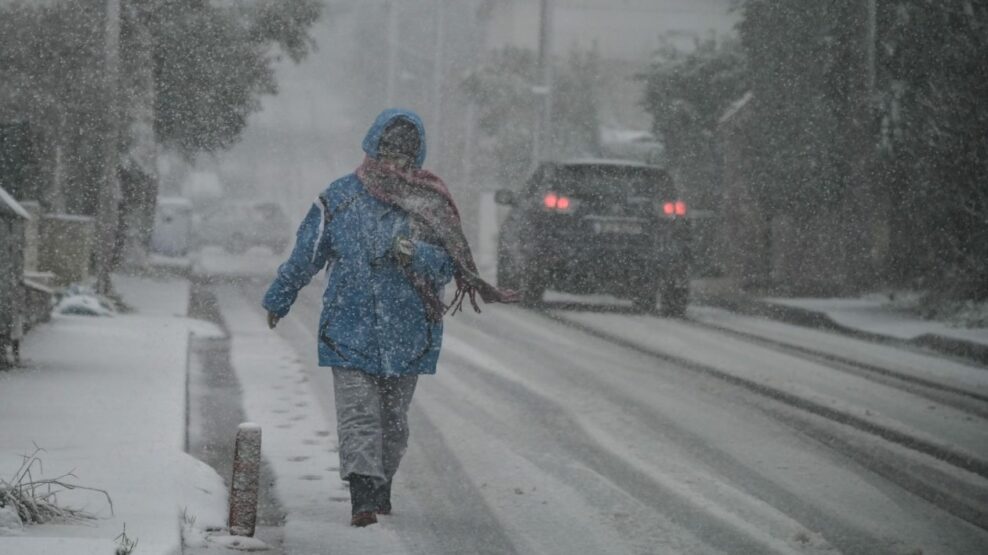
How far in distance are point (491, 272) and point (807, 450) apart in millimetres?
20118

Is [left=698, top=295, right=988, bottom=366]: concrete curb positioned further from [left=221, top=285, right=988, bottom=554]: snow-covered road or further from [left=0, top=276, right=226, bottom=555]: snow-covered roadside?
[left=0, top=276, right=226, bottom=555]: snow-covered roadside

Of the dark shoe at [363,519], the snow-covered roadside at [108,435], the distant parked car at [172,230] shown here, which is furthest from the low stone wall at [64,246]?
the distant parked car at [172,230]

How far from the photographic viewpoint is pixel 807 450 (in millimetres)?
8203

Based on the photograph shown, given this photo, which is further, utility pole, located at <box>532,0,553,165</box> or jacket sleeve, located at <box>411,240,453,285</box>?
utility pole, located at <box>532,0,553,165</box>

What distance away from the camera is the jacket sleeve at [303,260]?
19.6 ft

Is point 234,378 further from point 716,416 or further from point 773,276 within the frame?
point 773,276

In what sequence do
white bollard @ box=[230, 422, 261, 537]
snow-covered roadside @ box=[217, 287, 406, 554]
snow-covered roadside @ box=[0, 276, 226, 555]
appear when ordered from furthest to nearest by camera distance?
snow-covered roadside @ box=[217, 287, 406, 554], white bollard @ box=[230, 422, 261, 537], snow-covered roadside @ box=[0, 276, 226, 555]

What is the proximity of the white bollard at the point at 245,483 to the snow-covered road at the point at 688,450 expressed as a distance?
0.54 meters

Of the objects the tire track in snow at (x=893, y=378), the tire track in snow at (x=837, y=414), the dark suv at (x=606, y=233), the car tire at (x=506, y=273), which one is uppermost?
the dark suv at (x=606, y=233)

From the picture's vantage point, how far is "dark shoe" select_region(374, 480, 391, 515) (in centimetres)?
611

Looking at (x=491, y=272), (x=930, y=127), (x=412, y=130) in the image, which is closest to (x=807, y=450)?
(x=412, y=130)

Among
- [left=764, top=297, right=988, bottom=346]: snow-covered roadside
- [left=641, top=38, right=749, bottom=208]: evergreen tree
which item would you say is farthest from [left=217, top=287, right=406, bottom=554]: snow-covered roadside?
[left=641, top=38, right=749, bottom=208]: evergreen tree

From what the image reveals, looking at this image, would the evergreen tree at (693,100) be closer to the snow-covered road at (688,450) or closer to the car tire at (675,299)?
the car tire at (675,299)

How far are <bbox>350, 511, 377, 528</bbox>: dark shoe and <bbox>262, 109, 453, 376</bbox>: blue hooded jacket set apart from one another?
56 cm
